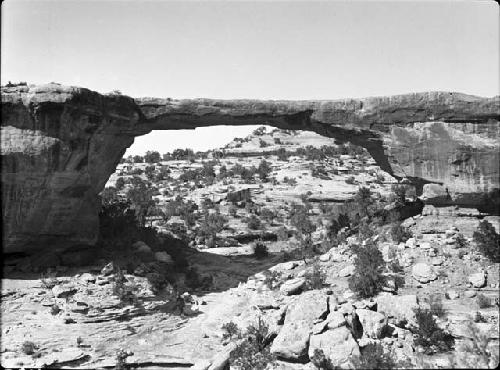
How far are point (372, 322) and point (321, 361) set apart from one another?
1744 mm

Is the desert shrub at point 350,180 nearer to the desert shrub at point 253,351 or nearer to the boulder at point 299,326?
the boulder at point 299,326

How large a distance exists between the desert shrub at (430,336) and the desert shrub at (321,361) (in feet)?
6.98

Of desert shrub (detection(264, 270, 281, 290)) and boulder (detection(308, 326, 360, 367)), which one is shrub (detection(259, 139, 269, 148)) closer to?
desert shrub (detection(264, 270, 281, 290))

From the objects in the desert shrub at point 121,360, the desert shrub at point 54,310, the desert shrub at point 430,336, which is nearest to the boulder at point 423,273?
the desert shrub at point 430,336

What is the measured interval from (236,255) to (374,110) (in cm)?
977

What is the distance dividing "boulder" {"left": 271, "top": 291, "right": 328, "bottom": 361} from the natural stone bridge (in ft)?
21.5

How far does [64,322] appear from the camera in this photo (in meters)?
12.5

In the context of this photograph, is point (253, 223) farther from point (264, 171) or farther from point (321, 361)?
point (321, 361)

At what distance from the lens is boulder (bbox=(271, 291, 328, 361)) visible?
10.3 m

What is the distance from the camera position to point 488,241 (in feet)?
42.0

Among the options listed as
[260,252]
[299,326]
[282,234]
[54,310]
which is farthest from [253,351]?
[282,234]

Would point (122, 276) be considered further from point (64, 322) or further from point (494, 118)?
point (494, 118)

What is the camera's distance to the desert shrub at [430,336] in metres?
9.59

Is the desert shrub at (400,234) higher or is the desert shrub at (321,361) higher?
the desert shrub at (400,234)
